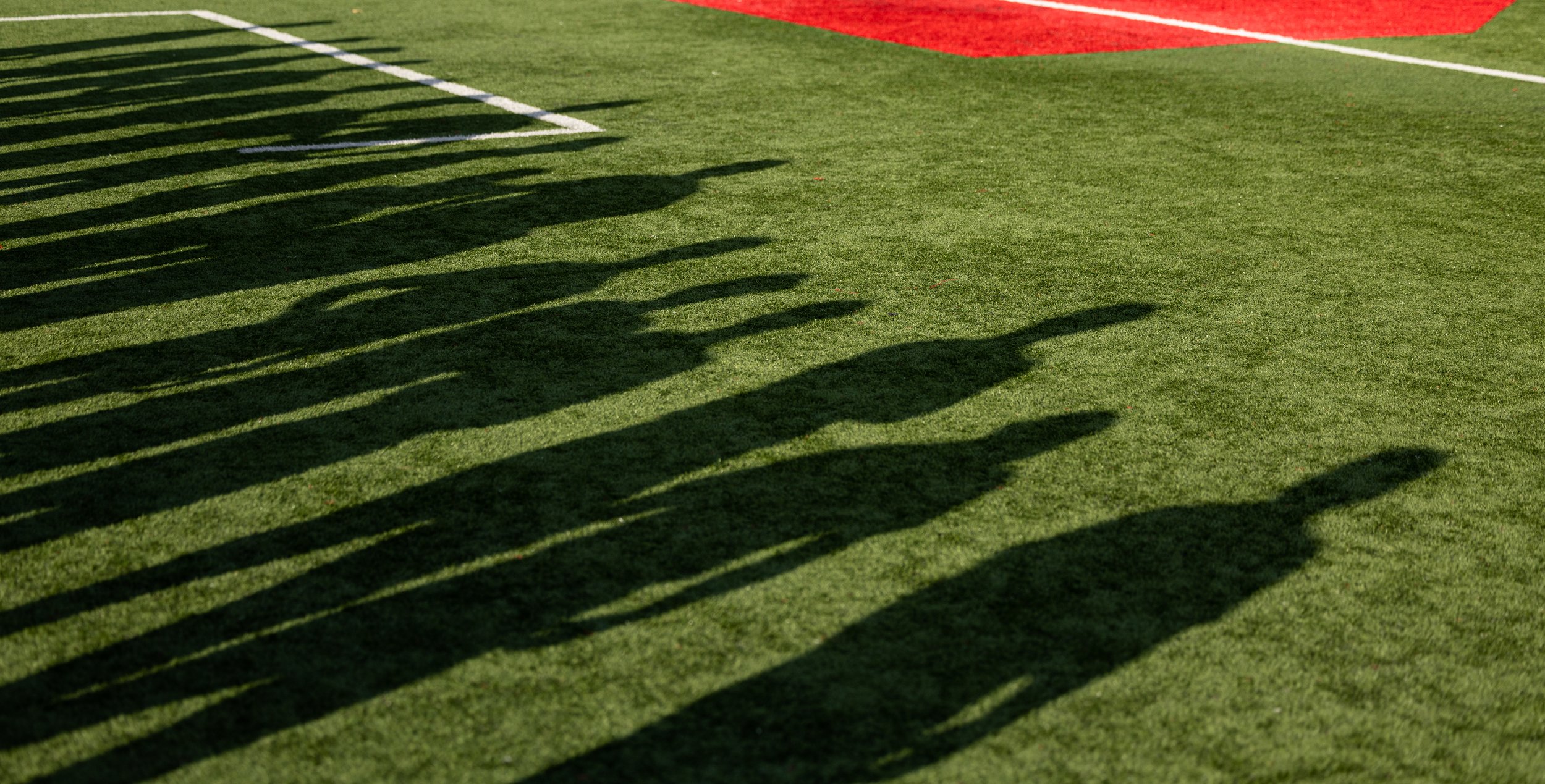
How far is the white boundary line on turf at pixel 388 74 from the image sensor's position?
23.1 ft

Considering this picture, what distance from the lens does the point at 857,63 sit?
923 centimetres

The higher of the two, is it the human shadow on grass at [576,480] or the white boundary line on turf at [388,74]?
the white boundary line on turf at [388,74]

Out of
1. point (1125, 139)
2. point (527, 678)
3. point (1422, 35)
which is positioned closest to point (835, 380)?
point (527, 678)

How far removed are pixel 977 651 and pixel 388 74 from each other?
7389mm

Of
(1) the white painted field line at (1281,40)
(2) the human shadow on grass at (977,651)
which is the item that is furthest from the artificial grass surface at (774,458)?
(1) the white painted field line at (1281,40)

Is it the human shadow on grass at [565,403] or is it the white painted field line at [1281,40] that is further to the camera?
the white painted field line at [1281,40]

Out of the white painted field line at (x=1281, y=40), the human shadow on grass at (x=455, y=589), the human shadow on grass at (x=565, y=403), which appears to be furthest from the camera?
the white painted field line at (x=1281, y=40)

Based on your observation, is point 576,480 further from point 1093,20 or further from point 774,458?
point 1093,20

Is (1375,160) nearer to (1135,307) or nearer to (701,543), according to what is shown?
(1135,307)

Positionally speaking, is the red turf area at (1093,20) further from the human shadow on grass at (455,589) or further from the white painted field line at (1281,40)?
the human shadow on grass at (455,589)

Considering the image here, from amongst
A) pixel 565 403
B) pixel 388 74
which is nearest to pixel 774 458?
pixel 565 403

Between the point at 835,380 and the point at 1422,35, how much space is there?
8.02m

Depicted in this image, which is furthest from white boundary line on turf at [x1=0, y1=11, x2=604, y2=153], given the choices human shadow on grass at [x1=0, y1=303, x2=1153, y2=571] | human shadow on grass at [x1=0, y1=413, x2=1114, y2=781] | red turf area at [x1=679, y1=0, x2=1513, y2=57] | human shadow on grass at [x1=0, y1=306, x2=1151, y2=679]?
human shadow on grass at [x1=0, y1=413, x2=1114, y2=781]

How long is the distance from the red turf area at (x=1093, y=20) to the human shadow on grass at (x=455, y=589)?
6.74 meters
